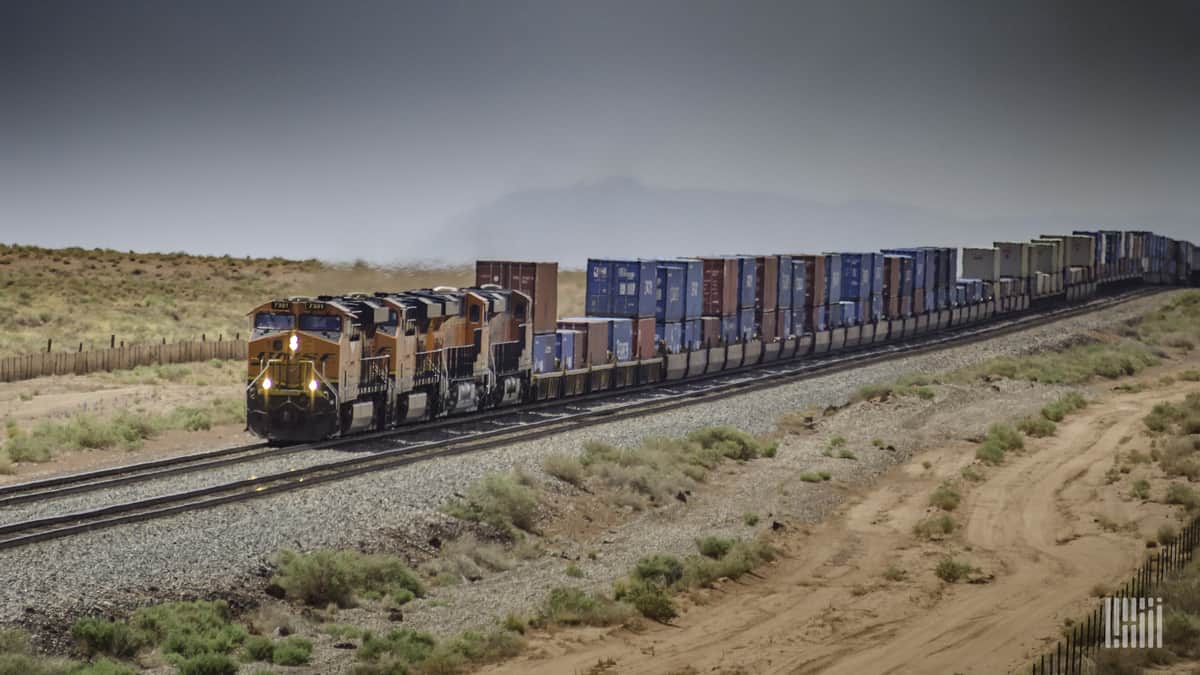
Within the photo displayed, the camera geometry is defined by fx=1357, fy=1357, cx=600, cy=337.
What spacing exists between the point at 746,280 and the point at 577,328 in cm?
1175

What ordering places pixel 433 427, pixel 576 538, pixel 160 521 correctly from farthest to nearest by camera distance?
pixel 433 427 < pixel 576 538 < pixel 160 521

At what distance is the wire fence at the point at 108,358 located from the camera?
49250 mm

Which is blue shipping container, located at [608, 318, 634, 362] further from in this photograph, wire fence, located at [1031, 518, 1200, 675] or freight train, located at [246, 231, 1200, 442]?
wire fence, located at [1031, 518, 1200, 675]

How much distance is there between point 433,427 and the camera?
36094mm

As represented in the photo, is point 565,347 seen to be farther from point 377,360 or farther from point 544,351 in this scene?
point 377,360

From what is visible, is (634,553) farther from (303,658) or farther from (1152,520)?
(1152,520)

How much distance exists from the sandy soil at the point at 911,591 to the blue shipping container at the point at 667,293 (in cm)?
1587

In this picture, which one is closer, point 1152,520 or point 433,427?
point 1152,520

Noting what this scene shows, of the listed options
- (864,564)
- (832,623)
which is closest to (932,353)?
(864,564)

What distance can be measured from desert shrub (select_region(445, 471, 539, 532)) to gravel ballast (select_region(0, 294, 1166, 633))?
0.53 m

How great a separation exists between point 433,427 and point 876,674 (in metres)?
20.0

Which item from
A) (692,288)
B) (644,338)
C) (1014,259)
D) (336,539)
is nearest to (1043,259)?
(1014,259)

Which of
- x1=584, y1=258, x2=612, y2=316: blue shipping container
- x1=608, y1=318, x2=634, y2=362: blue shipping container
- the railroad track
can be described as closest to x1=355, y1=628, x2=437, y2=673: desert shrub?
the railroad track

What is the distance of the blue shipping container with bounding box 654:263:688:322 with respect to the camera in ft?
160
